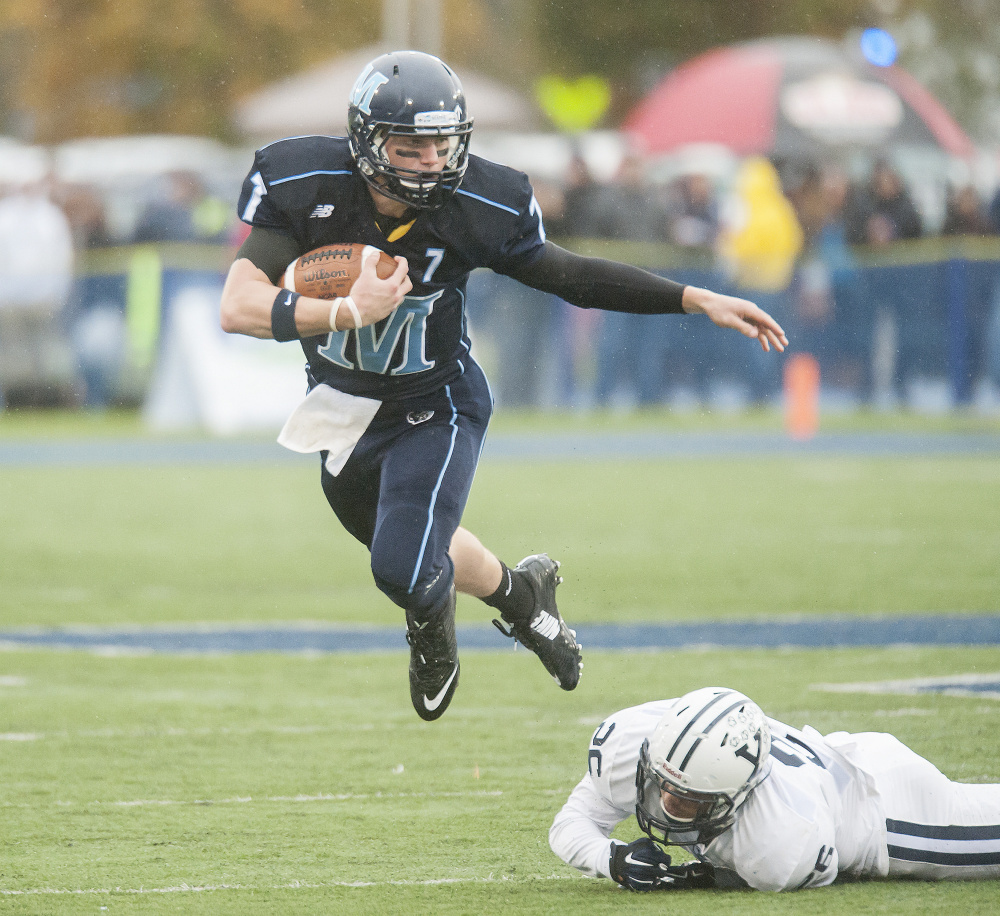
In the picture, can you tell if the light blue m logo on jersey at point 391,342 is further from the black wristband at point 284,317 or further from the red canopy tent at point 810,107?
the red canopy tent at point 810,107

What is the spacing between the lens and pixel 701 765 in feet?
13.7

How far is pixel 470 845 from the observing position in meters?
4.82

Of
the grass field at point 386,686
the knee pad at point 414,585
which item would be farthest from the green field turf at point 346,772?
the knee pad at point 414,585

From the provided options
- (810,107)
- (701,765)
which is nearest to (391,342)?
(701,765)

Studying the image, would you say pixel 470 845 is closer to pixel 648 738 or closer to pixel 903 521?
pixel 648 738

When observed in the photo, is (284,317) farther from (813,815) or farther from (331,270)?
(813,815)

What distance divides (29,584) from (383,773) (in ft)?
14.9

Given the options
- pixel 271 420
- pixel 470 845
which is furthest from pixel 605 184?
pixel 470 845

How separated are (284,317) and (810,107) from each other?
702 inches

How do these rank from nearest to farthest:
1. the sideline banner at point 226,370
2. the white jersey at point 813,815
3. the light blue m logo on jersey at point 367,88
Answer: the white jersey at point 813,815 < the light blue m logo on jersey at point 367,88 < the sideline banner at point 226,370

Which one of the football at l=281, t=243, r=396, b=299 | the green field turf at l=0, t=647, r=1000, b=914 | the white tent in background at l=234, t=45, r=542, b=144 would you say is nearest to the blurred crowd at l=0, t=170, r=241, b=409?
the white tent in background at l=234, t=45, r=542, b=144

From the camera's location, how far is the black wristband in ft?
15.9

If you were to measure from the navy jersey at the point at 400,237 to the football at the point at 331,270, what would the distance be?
0.15m

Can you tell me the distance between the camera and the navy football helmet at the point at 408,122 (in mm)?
5062
